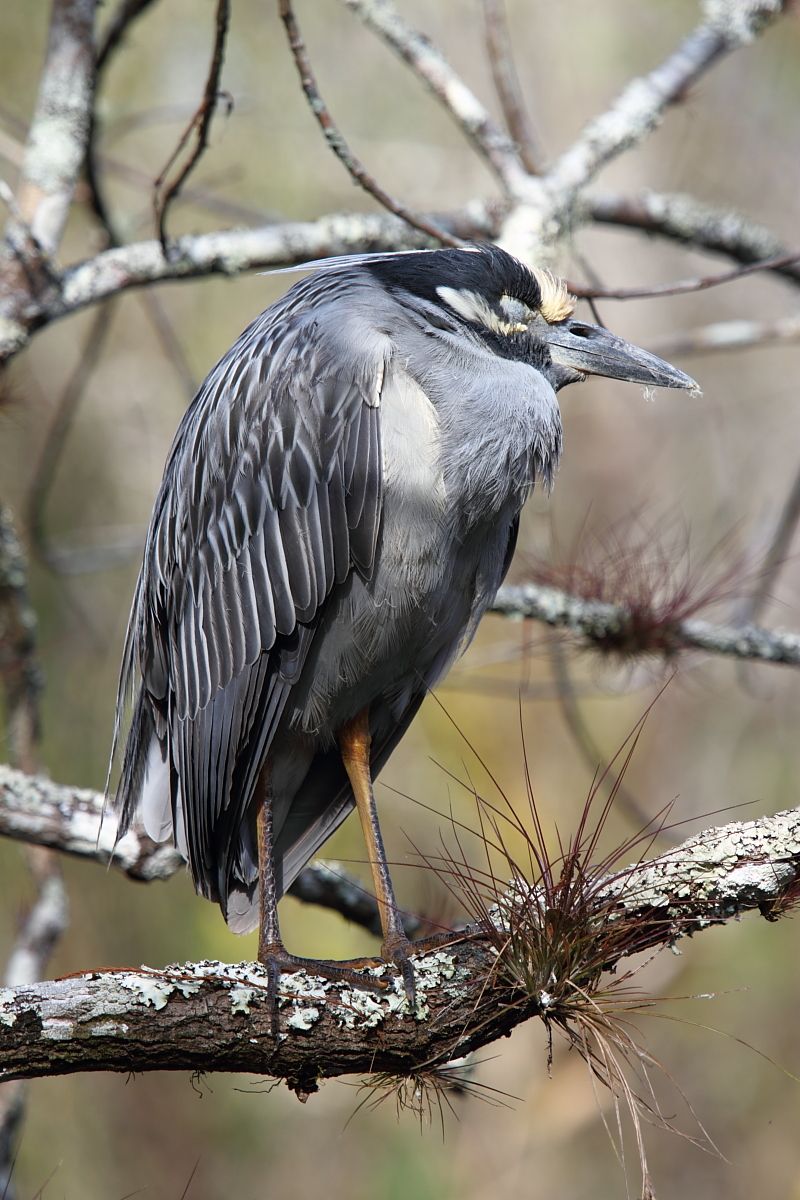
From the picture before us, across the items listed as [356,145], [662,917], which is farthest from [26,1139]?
[356,145]

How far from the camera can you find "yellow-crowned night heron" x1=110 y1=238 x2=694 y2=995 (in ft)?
6.72

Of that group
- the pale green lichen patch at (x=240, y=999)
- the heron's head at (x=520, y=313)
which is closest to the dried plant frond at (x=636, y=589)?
the heron's head at (x=520, y=313)

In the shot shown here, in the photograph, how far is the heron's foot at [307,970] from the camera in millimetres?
1615

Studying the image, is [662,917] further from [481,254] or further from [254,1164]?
[254,1164]

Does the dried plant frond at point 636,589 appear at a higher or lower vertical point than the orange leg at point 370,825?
higher

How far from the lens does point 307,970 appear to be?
1854 millimetres

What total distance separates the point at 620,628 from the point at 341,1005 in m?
1.42

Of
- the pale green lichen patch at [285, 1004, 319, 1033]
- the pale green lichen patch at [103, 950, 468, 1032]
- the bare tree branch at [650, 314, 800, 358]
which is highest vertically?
the bare tree branch at [650, 314, 800, 358]

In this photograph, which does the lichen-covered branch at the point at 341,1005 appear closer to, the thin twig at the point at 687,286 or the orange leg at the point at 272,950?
the orange leg at the point at 272,950

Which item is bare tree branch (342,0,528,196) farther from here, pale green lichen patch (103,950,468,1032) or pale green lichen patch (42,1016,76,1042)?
pale green lichen patch (42,1016,76,1042)

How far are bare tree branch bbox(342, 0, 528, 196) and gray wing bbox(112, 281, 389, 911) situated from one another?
1039mm

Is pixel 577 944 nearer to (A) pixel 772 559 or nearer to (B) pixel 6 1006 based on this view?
(B) pixel 6 1006

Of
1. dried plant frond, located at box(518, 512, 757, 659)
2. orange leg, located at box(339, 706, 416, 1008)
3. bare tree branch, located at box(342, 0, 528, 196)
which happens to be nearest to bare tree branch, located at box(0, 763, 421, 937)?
orange leg, located at box(339, 706, 416, 1008)

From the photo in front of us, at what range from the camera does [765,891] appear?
1501 millimetres
